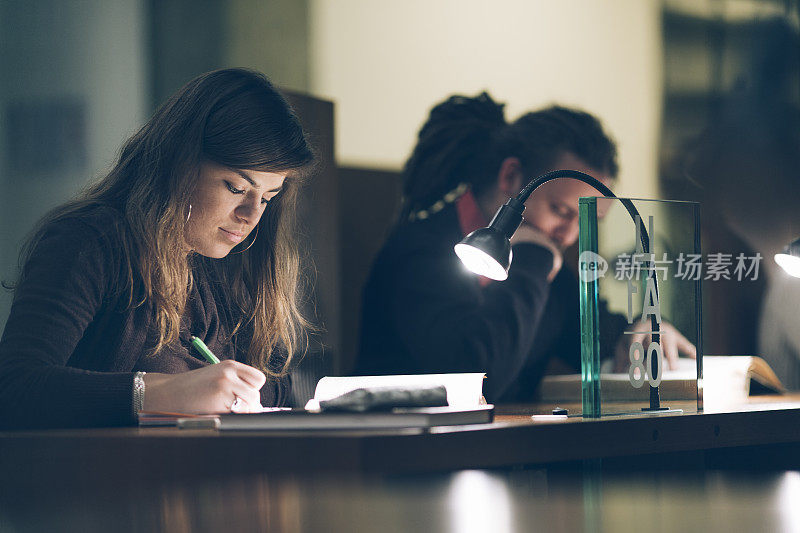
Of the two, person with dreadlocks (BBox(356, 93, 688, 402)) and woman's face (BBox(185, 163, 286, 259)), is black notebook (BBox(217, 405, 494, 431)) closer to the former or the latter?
woman's face (BBox(185, 163, 286, 259))

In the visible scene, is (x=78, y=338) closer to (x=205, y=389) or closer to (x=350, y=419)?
(x=205, y=389)

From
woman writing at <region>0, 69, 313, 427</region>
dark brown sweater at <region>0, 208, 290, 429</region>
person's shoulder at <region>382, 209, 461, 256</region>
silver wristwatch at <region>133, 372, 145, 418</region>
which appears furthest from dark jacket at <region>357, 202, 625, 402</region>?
silver wristwatch at <region>133, 372, 145, 418</region>

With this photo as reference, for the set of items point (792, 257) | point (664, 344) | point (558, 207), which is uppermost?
point (558, 207)

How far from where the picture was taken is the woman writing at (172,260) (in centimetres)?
134

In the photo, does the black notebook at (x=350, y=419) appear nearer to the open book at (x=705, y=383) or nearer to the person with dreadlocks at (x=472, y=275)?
the open book at (x=705, y=383)

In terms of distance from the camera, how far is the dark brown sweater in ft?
4.00

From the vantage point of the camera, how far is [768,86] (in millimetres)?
3082

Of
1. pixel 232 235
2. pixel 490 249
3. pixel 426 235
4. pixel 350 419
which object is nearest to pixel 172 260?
pixel 232 235

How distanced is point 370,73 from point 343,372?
2.80 ft

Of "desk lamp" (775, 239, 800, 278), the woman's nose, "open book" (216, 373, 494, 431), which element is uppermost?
the woman's nose

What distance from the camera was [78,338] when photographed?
139 centimetres

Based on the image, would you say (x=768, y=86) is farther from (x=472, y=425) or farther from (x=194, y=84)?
(x=472, y=425)

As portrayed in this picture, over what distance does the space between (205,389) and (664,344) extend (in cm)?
61

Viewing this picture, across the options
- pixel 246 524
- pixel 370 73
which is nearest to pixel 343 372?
pixel 370 73
